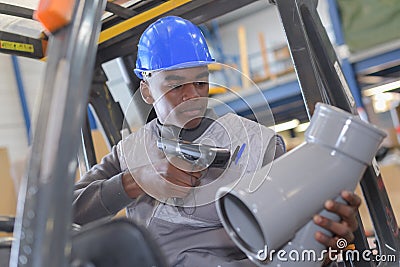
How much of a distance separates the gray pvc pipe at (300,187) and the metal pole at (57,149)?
372 millimetres

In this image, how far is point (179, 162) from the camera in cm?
118

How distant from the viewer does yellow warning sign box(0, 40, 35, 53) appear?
1751 mm

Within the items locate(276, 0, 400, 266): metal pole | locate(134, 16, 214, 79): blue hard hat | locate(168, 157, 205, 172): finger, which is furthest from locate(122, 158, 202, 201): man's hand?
locate(276, 0, 400, 266): metal pole

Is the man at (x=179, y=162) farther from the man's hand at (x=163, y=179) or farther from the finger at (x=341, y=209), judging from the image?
the finger at (x=341, y=209)

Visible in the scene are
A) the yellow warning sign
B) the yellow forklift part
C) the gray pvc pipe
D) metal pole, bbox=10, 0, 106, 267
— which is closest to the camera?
metal pole, bbox=10, 0, 106, 267

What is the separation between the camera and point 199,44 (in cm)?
136

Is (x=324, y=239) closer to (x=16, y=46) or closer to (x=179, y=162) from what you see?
(x=179, y=162)

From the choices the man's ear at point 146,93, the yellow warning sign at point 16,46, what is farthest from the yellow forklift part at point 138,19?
the man's ear at point 146,93

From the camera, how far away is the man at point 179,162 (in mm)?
1220

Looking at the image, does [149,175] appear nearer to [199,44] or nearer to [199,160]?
[199,160]

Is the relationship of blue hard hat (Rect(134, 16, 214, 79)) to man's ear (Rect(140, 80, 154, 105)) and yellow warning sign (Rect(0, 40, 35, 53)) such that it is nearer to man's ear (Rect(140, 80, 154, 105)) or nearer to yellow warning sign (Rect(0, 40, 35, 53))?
man's ear (Rect(140, 80, 154, 105))

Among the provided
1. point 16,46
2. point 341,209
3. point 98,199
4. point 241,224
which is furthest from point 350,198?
point 16,46

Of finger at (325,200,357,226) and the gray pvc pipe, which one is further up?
the gray pvc pipe

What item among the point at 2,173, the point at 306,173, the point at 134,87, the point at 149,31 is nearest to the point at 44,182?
the point at 306,173
